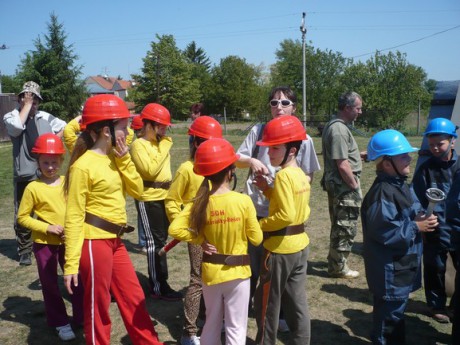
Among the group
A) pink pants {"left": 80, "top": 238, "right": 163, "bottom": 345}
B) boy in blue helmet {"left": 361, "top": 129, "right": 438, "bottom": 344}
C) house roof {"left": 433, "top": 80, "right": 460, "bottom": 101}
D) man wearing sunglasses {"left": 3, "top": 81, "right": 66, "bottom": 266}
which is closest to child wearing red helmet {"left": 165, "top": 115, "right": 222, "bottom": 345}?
pink pants {"left": 80, "top": 238, "right": 163, "bottom": 345}

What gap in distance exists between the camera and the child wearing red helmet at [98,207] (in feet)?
10.1

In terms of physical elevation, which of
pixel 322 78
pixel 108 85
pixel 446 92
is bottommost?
pixel 446 92

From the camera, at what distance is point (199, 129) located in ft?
12.4

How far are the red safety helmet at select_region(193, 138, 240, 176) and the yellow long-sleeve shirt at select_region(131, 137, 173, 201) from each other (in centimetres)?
177

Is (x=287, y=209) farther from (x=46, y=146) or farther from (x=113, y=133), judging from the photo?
(x=46, y=146)

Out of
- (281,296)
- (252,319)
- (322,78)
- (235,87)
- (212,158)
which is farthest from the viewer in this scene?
(235,87)

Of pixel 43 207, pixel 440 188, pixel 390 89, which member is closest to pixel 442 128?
pixel 440 188

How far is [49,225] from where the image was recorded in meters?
3.97

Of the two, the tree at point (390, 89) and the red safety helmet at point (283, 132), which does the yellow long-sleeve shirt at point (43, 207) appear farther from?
the tree at point (390, 89)

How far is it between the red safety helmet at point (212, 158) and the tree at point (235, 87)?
5171 cm

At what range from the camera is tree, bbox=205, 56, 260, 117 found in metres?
54.7

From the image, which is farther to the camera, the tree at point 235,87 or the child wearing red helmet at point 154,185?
the tree at point 235,87

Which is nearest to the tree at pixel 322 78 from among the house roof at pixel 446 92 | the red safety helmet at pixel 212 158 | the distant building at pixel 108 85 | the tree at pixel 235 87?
the tree at pixel 235 87

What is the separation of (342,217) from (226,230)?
2.56 meters
